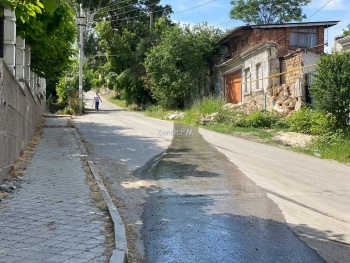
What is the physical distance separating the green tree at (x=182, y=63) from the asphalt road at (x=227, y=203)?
59.6 ft

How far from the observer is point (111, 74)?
40.6 meters

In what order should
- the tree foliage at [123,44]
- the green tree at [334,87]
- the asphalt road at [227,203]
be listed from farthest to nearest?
the tree foliage at [123,44] → the green tree at [334,87] → the asphalt road at [227,203]

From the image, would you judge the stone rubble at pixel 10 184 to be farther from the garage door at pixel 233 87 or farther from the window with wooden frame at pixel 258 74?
the garage door at pixel 233 87

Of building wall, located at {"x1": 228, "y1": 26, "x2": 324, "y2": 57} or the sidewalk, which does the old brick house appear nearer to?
building wall, located at {"x1": 228, "y1": 26, "x2": 324, "y2": 57}

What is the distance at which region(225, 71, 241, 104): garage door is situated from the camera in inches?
1116

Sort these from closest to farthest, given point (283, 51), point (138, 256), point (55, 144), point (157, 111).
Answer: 1. point (138, 256)
2. point (55, 144)
3. point (283, 51)
4. point (157, 111)

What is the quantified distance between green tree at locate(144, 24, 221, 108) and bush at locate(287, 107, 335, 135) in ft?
43.7

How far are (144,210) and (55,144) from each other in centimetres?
787

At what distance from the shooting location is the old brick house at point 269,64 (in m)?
20.8

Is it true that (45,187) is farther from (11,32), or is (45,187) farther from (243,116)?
(243,116)

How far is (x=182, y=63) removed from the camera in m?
32.1


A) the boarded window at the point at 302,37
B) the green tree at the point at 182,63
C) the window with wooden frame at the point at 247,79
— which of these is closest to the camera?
the window with wooden frame at the point at 247,79

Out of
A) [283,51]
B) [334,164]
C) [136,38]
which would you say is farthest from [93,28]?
[334,164]

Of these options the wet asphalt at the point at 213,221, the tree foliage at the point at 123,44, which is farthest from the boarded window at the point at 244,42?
the wet asphalt at the point at 213,221
